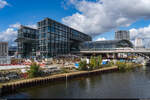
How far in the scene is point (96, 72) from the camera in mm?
40031

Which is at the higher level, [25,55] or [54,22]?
[54,22]

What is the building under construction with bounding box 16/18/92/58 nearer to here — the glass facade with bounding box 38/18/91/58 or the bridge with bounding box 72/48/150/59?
the glass facade with bounding box 38/18/91/58

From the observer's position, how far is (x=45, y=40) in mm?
69438

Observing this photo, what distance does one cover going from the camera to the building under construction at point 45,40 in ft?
226

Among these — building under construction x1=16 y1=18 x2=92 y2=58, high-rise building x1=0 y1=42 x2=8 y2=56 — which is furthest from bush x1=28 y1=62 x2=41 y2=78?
building under construction x1=16 y1=18 x2=92 y2=58

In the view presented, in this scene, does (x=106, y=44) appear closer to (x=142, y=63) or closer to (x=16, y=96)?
(x=142, y=63)

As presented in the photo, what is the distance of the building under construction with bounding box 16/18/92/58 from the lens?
69.0 metres

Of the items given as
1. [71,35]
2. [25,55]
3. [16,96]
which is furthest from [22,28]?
[16,96]

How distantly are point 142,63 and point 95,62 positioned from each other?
1548 inches

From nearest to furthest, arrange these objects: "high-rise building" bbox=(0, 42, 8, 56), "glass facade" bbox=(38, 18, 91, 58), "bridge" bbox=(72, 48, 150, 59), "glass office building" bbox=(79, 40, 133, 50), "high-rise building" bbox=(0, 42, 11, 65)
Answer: "high-rise building" bbox=(0, 42, 11, 65) < "high-rise building" bbox=(0, 42, 8, 56) < "bridge" bbox=(72, 48, 150, 59) < "glass facade" bbox=(38, 18, 91, 58) < "glass office building" bbox=(79, 40, 133, 50)

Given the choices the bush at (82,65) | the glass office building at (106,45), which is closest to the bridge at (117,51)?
the glass office building at (106,45)

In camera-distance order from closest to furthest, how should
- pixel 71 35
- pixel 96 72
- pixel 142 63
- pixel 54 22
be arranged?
pixel 96 72 → pixel 142 63 → pixel 54 22 → pixel 71 35

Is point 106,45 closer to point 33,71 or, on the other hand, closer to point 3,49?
point 3,49

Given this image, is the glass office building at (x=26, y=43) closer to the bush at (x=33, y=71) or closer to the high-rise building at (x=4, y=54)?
the high-rise building at (x=4, y=54)
